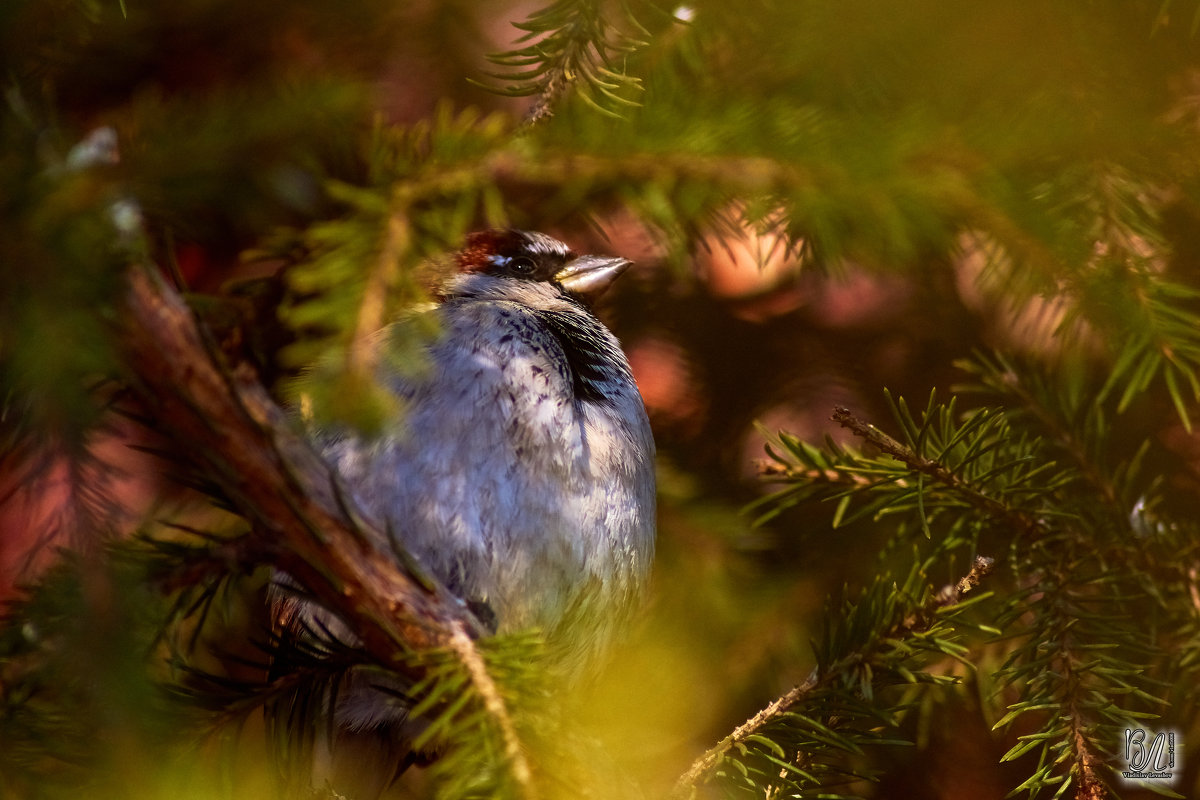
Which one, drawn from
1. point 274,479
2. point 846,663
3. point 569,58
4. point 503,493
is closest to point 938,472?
point 846,663

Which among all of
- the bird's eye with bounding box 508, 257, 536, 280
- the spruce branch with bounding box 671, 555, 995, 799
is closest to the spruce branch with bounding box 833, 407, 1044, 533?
the spruce branch with bounding box 671, 555, 995, 799

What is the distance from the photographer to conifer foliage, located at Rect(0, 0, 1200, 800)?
1.00 metres

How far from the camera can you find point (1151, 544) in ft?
5.45

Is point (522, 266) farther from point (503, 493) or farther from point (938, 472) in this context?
point (938, 472)

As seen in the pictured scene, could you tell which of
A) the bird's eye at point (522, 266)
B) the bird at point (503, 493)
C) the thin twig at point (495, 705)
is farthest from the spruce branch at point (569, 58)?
the bird's eye at point (522, 266)

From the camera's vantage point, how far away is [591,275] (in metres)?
2.52

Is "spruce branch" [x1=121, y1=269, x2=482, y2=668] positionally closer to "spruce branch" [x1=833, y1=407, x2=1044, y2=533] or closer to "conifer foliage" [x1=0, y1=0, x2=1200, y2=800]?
"conifer foliage" [x1=0, y1=0, x2=1200, y2=800]

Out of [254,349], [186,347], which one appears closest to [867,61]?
[254,349]

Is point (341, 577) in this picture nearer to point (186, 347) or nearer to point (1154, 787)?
point (186, 347)

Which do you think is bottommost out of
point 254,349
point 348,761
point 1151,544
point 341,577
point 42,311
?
point 348,761

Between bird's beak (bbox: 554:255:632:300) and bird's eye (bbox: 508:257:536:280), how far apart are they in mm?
83

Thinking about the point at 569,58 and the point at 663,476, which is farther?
the point at 663,476

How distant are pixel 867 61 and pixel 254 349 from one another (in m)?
1.26

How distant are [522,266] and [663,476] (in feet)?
2.19
